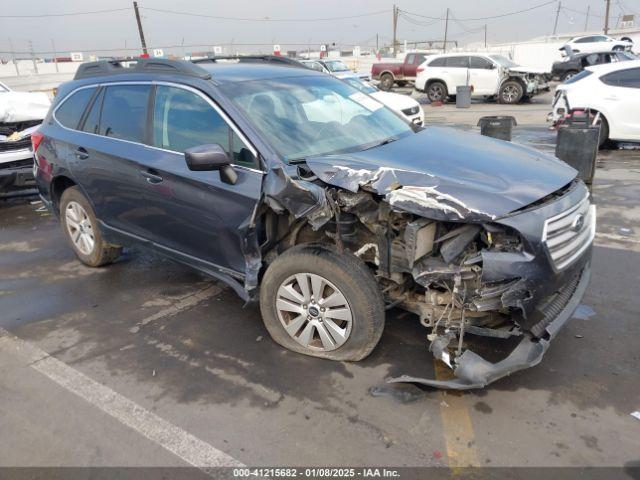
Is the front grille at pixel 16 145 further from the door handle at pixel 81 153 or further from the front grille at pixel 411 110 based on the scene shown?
the front grille at pixel 411 110

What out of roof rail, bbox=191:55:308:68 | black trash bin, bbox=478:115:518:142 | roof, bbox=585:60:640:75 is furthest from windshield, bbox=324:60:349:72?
roof rail, bbox=191:55:308:68

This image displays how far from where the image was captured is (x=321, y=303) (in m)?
3.22

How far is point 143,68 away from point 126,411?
2693 millimetres

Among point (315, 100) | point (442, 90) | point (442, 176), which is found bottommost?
point (442, 90)

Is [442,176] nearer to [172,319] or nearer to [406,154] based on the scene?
[406,154]

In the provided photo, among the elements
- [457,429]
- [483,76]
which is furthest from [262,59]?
[483,76]

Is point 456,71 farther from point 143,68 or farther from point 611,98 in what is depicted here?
point 143,68

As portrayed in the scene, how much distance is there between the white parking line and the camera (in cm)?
263

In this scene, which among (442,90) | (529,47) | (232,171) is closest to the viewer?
(232,171)

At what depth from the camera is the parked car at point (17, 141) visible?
23.6 feet

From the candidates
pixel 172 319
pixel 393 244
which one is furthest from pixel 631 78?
pixel 172 319

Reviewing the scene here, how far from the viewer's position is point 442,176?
9.71ft

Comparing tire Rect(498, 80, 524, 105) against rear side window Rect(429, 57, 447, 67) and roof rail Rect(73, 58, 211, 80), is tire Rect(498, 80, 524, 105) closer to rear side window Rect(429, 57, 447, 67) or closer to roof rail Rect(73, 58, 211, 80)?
rear side window Rect(429, 57, 447, 67)

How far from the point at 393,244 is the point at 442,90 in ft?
59.6
